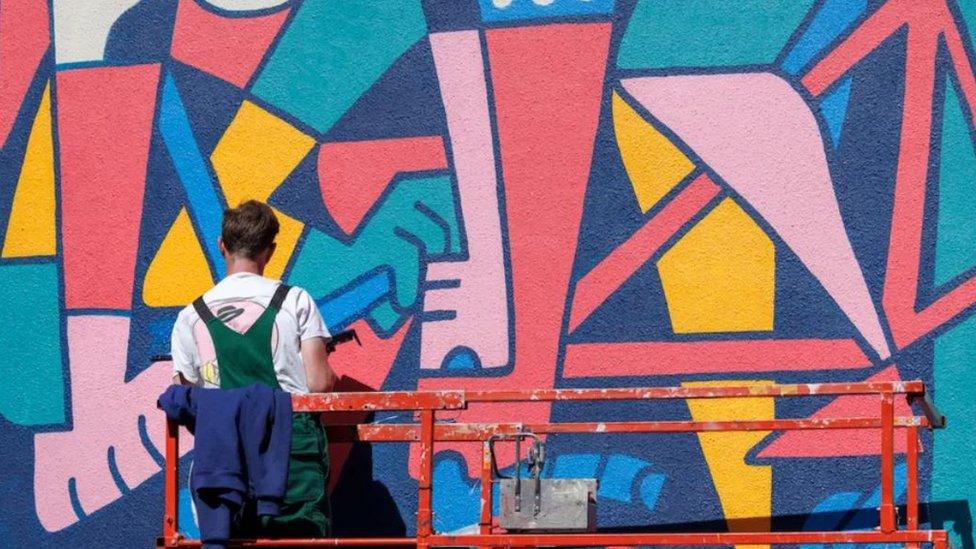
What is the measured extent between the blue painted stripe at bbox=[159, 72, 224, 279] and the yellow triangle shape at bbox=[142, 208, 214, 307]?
0.05 metres

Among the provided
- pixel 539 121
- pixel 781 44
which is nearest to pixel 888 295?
pixel 781 44

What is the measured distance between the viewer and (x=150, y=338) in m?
8.39

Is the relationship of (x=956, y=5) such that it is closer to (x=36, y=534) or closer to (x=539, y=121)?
(x=539, y=121)

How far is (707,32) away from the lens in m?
7.94

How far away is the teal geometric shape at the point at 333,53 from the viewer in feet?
27.2

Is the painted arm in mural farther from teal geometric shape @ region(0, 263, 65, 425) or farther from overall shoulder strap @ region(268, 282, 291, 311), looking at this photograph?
teal geometric shape @ region(0, 263, 65, 425)

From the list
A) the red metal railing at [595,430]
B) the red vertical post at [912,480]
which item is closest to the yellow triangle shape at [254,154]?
the red metal railing at [595,430]

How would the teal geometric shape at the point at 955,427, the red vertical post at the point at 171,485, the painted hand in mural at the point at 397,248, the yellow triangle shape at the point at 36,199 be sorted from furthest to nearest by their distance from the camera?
the yellow triangle shape at the point at 36,199, the painted hand in mural at the point at 397,248, the teal geometric shape at the point at 955,427, the red vertical post at the point at 171,485

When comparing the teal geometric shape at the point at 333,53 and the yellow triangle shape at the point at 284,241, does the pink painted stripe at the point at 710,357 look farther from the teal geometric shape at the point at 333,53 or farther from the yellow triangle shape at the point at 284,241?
the teal geometric shape at the point at 333,53

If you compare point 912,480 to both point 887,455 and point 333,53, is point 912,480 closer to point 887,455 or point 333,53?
point 887,455

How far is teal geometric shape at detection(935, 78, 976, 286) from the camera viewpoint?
24.9 feet

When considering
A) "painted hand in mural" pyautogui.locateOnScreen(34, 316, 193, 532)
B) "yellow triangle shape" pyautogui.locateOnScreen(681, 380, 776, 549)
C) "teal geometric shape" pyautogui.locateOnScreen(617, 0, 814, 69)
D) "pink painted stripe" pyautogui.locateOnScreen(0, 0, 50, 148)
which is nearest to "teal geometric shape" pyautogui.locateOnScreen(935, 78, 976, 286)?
"teal geometric shape" pyautogui.locateOnScreen(617, 0, 814, 69)

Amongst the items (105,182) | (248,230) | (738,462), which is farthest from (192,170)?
(738,462)

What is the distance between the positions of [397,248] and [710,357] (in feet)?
4.93
